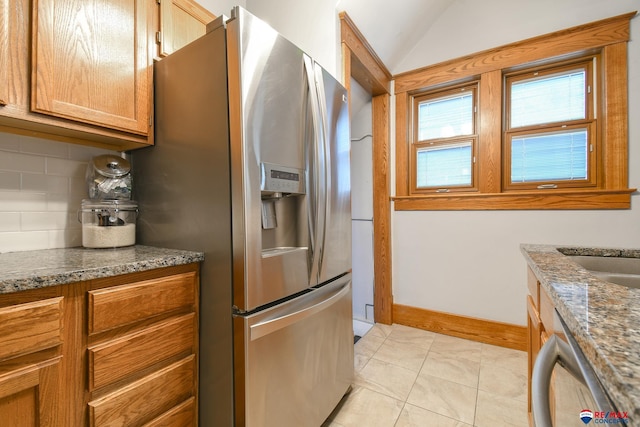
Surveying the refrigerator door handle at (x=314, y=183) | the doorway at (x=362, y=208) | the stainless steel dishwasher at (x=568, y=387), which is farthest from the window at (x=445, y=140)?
the stainless steel dishwasher at (x=568, y=387)

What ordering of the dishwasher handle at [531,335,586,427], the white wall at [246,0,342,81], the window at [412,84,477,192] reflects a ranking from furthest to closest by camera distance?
1. the window at [412,84,477,192]
2. the white wall at [246,0,342,81]
3. the dishwasher handle at [531,335,586,427]

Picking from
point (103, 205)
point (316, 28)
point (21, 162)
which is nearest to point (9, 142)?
point (21, 162)

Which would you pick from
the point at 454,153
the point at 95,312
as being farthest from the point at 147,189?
the point at 454,153

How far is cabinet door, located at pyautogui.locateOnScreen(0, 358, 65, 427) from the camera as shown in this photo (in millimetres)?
666

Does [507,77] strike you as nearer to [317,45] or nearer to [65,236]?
[317,45]

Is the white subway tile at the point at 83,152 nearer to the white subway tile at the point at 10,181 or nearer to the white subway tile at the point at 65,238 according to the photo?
the white subway tile at the point at 10,181

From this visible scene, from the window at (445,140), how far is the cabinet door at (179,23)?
194cm

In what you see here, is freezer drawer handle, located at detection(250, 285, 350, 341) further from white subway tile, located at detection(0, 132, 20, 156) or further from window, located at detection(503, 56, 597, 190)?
window, located at detection(503, 56, 597, 190)

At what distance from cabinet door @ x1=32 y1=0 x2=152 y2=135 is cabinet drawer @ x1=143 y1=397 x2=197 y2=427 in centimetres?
115

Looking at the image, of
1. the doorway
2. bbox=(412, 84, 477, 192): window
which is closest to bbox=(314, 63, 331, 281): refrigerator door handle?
the doorway

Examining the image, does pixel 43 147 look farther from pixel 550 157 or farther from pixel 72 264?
pixel 550 157

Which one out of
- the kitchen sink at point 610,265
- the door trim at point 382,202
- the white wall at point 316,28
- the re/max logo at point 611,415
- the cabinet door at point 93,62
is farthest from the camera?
the door trim at point 382,202

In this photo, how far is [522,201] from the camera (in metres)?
2.07

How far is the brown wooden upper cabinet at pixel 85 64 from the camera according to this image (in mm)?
902
